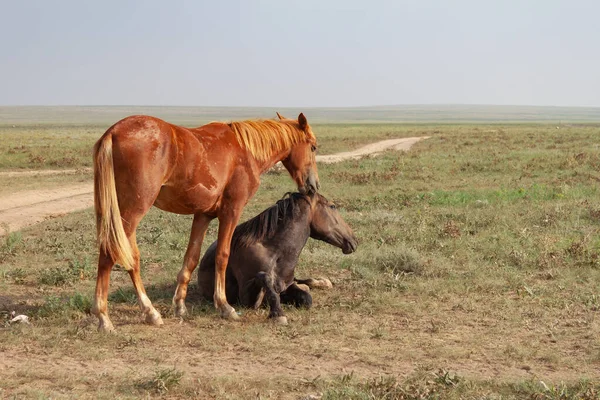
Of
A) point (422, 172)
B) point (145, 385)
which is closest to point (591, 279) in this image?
point (145, 385)

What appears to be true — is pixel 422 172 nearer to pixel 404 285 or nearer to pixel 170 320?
pixel 404 285

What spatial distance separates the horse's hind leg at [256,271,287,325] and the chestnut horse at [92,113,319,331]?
1.32ft

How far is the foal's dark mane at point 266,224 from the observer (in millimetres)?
8008

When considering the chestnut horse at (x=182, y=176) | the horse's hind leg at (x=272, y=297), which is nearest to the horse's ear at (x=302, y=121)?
the chestnut horse at (x=182, y=176)

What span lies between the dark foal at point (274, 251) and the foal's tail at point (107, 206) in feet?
5.01

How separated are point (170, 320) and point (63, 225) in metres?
7.05

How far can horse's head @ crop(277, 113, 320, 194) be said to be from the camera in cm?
813

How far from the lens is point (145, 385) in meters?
5.36

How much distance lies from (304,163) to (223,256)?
141 cm

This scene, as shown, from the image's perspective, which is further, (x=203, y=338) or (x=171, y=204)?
(x=171, y=204)

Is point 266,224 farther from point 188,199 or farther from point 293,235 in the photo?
point 188,199

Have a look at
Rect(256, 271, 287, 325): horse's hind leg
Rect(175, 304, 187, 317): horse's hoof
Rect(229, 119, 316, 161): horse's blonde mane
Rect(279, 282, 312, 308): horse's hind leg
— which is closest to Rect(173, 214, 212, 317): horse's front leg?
Rect(175, 304, 187, 317): horse's hoof

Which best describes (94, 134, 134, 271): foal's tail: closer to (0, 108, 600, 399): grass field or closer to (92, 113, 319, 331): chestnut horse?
(92, 113, 319, 331): chestnut horse

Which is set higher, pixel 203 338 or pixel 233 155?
pixel 233 155
